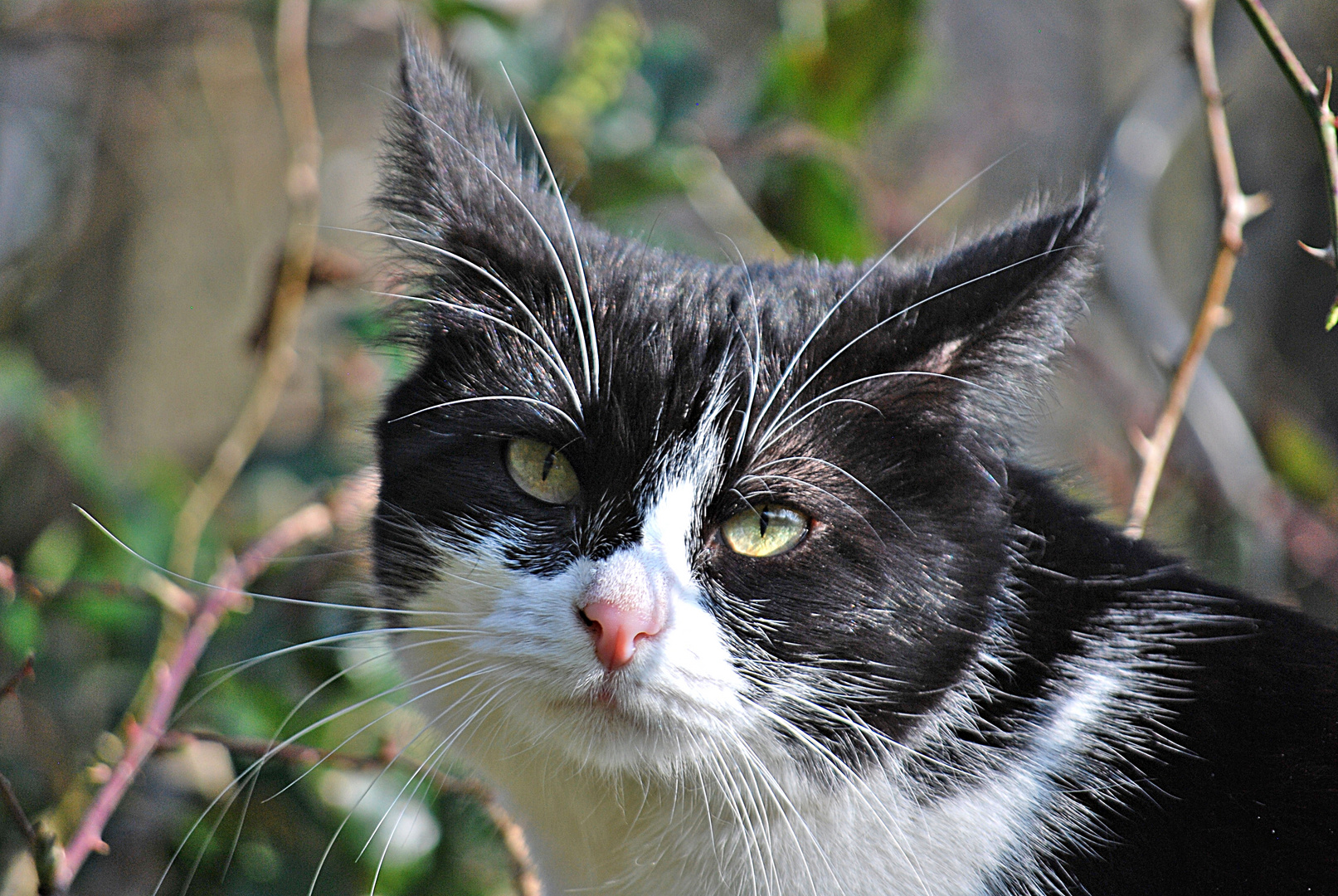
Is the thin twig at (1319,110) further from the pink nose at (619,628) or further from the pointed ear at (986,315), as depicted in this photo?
the pink nose at (619,628)

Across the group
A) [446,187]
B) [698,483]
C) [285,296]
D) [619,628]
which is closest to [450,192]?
[446,187]

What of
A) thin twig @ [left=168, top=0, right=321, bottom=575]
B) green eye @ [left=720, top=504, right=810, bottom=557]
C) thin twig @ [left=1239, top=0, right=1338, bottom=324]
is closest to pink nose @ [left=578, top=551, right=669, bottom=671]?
green eye @ [left=720, top=504, right=810, bottom=557]

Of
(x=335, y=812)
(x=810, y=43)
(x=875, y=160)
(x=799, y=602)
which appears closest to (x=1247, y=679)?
(x=799, y=602)

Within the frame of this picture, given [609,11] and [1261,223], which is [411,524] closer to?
[609,11]

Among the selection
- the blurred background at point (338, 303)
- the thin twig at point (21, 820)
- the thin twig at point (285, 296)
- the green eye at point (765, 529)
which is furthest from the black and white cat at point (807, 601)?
the thin twig at point (285, 296)

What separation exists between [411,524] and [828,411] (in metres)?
0.48

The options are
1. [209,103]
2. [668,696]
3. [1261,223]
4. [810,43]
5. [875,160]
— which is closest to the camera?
[668,696]

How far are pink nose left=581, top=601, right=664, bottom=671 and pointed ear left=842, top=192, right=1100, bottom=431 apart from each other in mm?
361

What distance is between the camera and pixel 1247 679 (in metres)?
1.16

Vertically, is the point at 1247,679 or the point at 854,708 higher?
the point at 1247,679

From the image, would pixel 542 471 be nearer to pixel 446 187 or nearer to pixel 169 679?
pixel 446 187

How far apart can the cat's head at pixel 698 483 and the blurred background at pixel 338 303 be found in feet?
0.57

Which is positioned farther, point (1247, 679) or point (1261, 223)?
point (1261, 223)

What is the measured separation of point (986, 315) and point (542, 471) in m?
0.49
